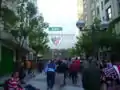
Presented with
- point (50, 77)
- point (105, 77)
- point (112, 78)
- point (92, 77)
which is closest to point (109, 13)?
point (50, 77)

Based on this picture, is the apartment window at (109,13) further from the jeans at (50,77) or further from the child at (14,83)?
the child at (14,83)

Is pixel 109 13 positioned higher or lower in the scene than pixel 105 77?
higher

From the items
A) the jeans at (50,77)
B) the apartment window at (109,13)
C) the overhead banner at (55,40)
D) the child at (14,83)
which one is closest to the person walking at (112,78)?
the child at (14,83)

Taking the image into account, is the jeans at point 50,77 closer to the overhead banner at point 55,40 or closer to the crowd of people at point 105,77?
the crowd of people at point 105,77

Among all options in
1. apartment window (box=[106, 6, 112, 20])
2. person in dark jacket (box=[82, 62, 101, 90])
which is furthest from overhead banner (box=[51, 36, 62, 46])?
person in dark jacket (box=[82, 62, 101, 90])

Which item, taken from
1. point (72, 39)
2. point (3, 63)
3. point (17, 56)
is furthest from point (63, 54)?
point (3, 63)

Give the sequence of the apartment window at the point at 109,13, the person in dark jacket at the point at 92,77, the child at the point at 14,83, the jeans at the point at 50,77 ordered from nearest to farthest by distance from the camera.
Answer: the person in dark jacket at the point at 92,77
the child at the point at 14,83
the jeans at the point at 50,77
the apartment window at the point at 109,13

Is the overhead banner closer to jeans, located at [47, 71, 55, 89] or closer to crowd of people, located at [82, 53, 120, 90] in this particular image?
jeans, located at [47, 71, 55, 89]

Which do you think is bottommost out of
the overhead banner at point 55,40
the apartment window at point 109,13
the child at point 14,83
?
the child at point 14,83

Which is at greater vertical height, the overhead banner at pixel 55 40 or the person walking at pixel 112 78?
the overhead banner at pixel 55 40

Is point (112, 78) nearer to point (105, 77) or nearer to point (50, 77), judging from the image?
point (105, 77)

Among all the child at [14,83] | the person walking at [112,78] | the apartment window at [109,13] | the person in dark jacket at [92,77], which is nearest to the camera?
the person in dark jacket at [92,77]

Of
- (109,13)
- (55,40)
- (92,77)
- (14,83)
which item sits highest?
(109,13)

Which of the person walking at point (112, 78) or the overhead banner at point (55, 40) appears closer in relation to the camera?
the person walking at point (112, 78)
